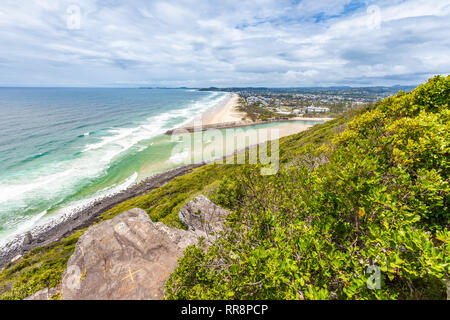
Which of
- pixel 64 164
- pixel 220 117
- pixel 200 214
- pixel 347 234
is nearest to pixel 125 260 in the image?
pixel 200 214

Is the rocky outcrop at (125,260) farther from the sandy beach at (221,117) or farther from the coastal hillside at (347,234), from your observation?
the sandy beach at (221,117)

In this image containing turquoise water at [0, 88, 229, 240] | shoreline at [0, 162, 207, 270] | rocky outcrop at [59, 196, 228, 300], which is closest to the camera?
rocky outcrop at [59, 196, 228, 300]

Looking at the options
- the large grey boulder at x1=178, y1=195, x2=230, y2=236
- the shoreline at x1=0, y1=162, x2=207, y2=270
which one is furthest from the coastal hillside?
the shoreline at x1=0, y1=162, x2=207, y2=270

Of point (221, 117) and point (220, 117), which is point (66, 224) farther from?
point (221, 117)

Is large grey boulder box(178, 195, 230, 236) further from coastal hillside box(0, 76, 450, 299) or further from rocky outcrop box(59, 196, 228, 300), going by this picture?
coastal hillside box(0, 76, 450, 299)

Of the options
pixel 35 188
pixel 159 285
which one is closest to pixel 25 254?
pixel 35 188

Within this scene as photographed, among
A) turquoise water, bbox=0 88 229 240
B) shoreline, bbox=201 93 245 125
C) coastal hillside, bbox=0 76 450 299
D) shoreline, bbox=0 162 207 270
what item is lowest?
shoreline, bbox=0 162 207 270
